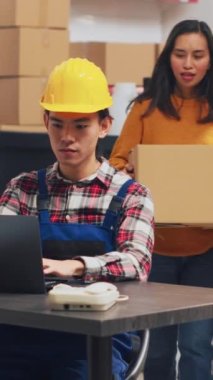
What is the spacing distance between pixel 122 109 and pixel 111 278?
2.32 meters

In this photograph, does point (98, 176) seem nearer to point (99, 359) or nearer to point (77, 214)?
point (77, 214)

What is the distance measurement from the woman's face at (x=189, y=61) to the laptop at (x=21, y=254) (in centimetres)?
136

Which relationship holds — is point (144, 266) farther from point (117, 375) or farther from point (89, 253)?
point (117, 375)

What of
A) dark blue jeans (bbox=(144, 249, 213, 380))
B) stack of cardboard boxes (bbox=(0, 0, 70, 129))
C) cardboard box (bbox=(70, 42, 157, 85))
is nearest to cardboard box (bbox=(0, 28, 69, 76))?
stack of cardboard boxes (bbox=(0, 0, 70, 129))

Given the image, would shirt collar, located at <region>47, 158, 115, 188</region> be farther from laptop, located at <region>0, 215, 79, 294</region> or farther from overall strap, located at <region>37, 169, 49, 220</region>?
laptop, located at <region>0, 215, 79, 294</region>

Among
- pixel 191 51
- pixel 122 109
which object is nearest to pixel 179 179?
A: pixel 191 51

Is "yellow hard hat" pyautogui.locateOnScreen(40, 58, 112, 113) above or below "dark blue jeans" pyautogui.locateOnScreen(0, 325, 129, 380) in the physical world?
above

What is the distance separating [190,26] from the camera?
3.37m

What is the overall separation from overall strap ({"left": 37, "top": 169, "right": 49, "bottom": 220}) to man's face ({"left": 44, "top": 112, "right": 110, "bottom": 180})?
0.19ft

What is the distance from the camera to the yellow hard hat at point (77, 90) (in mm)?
2496

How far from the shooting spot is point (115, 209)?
245cm

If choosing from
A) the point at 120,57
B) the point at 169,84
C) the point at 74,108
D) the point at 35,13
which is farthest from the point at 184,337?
the point at 120,57

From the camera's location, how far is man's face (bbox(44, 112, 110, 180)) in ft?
8.16

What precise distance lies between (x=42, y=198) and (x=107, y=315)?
74 cm
